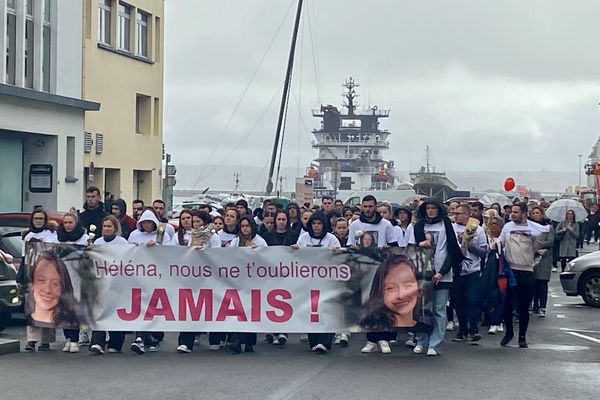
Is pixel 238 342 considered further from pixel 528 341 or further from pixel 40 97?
pixel 40 97

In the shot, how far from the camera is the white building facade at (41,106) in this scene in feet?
93.7

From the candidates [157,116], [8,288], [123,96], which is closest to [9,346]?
[8,288]

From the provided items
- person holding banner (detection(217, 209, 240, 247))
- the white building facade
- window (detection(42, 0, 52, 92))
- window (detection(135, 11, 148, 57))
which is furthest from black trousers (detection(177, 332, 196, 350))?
window (detection(135, 11, 148, 57))

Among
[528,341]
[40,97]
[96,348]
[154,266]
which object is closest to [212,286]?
[154,266]

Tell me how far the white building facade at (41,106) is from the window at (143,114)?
699 cm

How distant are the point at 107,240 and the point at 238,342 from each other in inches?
78.7

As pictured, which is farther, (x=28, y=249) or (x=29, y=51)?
(x=29, y=51)

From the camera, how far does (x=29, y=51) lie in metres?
29.7

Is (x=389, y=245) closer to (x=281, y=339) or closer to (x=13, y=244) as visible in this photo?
(x=281, y=339)

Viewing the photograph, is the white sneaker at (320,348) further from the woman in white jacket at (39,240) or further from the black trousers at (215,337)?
the woman in white jacket at (39,240)

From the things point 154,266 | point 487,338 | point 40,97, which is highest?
point 40,97

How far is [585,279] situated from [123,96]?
2207 cm

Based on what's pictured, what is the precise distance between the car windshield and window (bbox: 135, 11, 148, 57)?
988 inches

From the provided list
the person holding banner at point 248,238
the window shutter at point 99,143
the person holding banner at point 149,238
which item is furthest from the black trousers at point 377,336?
the window shutter at point 99,143
